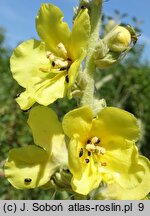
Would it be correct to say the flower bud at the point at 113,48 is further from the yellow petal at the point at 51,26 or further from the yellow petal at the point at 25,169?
the yellow petal at the point at 25,169

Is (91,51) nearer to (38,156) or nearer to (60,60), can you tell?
(60,60)

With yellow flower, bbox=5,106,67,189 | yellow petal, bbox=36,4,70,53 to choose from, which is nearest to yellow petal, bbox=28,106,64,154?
yellow flower, bbox=5,106,67,189

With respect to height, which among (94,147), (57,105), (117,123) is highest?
(117,123)

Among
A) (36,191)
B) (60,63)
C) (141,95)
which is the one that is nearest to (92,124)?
(60,63)

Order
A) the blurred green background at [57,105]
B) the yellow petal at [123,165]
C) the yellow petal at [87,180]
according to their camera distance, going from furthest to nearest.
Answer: the blurred green background at [57,105] < the yellow petal at [123,165] < the yellow petal at [87,180]

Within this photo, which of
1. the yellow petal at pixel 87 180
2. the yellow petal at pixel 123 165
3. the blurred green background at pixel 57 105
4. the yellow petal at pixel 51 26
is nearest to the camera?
the yellow petal at pixel 87 180

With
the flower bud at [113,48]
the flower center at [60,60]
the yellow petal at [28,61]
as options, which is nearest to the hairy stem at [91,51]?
the flower bud at [113,48]

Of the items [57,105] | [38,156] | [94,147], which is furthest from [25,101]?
[57,105]
